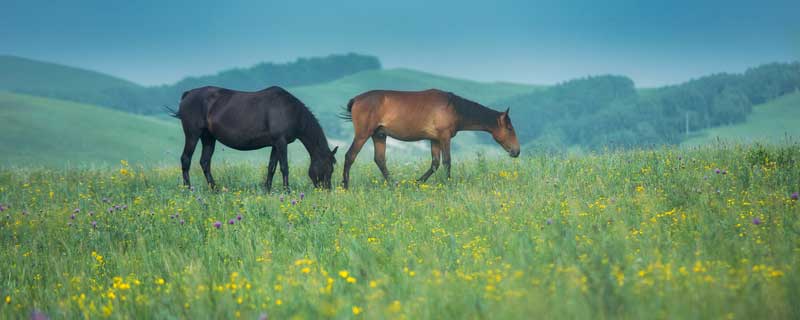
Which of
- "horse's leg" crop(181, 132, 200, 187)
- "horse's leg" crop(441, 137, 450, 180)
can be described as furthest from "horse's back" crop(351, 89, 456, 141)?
"horse's leg" crop(181, 132, 200, 187)

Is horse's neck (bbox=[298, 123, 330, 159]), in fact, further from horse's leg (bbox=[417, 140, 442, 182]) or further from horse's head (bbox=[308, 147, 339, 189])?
horse's leg (bbox=[417, 140, 442, 182])

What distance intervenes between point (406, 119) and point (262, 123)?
2889mm

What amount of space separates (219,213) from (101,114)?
3264 inches

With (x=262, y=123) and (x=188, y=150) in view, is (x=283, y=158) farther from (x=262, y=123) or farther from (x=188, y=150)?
(x=188, y=150)

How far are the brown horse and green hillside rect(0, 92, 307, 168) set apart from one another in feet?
146

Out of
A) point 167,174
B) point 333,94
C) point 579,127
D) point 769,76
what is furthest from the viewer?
point 333,94

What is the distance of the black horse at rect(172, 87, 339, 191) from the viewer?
12219mm

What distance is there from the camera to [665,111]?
104250mm

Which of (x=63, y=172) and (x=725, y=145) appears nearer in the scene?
(x=725, y=145)

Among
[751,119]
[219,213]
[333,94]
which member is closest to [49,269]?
[219,213]

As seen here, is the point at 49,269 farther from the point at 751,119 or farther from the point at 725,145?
the point at 751,119

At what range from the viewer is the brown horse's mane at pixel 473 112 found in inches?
531

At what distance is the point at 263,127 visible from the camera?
40.8ft

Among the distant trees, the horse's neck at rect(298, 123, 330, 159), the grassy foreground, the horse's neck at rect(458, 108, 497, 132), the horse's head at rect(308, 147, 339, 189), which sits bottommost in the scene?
the grassy foreground
